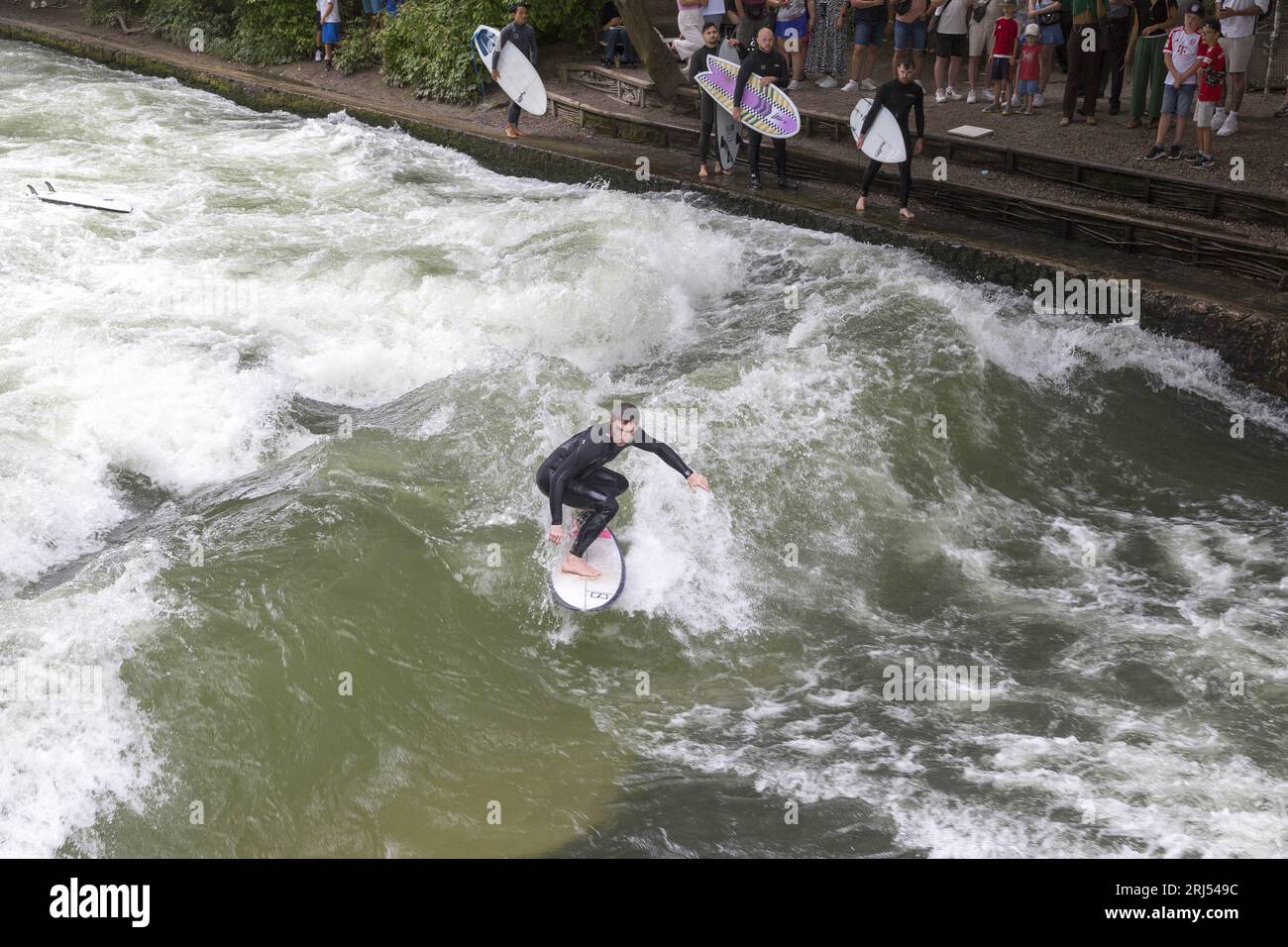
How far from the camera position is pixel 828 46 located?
50.8 ft

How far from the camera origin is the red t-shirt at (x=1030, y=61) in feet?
43.3


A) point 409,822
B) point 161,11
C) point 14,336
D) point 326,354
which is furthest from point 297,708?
point 161,11

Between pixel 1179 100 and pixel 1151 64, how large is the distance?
4.32ft

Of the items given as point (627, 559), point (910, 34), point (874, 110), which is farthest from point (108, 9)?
point (627, 559)

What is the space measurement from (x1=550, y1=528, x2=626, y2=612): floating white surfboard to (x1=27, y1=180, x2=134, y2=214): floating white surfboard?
26.5ft

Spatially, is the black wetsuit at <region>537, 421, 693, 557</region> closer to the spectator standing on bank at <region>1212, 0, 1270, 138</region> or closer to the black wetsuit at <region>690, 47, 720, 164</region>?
the black wetsuit at <region>690, 47, 720, 164</region>

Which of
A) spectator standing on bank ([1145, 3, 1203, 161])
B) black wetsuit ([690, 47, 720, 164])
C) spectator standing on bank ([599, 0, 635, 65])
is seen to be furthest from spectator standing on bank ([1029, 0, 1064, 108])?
spectator standing on bank ([599, 0, 635, 65])

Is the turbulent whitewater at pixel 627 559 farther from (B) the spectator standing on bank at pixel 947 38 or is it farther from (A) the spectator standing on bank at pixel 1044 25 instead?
(A) the spectator standing on bank at pixel 1044 25

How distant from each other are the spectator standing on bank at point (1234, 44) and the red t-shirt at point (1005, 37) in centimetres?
202

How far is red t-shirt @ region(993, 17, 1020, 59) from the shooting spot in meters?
13.1

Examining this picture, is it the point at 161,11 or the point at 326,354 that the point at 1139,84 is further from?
the point at 161,11

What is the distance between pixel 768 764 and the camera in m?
5.96

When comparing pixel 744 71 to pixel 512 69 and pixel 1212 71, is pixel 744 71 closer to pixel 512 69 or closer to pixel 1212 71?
pixel 512 69

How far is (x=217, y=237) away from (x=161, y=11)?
1149cm
